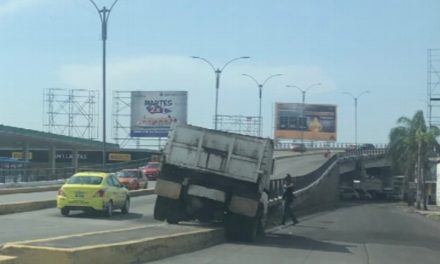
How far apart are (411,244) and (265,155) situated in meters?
6.03

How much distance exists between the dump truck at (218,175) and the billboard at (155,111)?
70068 millimetres

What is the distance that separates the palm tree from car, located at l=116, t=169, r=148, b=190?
101 feet

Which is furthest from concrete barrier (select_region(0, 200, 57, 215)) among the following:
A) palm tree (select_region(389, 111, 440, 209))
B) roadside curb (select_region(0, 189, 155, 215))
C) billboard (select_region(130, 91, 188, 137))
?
billboard (select_region(130, 91, 188, 137))

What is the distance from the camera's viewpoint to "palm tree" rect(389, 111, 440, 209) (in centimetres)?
6675

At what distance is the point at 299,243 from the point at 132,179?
81.4 feet

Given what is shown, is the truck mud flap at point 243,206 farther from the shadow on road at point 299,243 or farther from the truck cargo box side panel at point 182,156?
the truck cargo box side panel at point 182,156

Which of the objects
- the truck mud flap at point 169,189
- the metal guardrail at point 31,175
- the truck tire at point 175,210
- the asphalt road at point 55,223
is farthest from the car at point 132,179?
the truck mud flap at point 169,189

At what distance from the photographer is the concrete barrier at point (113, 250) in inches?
409

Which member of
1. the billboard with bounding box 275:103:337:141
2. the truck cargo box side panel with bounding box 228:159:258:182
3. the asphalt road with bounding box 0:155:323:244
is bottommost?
the asphalt road with bounding box 0:155:323:244

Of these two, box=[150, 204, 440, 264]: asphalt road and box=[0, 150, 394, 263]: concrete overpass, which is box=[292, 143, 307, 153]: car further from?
box=[150, 204, 440, 264]: asphalt road

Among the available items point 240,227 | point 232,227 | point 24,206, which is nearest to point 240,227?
A: point 240,227

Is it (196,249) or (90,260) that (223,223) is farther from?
(90,260)

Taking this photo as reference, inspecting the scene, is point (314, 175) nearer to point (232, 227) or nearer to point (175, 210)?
point (175, 210)

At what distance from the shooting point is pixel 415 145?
68750 mm
